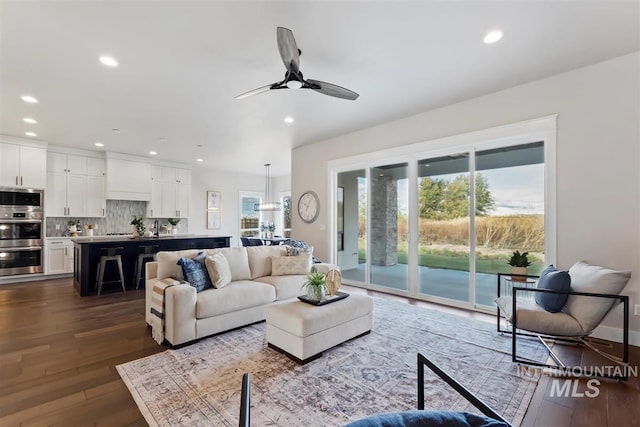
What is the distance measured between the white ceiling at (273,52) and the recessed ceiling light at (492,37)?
0.22 feet

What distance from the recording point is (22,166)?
5898mm

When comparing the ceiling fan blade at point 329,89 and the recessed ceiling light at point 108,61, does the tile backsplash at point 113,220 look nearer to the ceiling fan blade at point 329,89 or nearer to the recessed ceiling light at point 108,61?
the recessed ceiling light at point 108,61

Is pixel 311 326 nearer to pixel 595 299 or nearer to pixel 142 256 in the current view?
pixel 595 299

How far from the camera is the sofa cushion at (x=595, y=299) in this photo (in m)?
2.41

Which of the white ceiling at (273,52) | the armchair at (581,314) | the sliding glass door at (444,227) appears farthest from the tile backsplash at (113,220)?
the armchair at (581,314)

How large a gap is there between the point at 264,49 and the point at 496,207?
3.58 meters

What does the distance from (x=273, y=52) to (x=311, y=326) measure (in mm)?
2665

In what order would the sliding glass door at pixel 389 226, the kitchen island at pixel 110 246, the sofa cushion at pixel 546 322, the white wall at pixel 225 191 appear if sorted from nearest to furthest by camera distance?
the sofa cushion at pixel 546 322 → the kitchen island at pixel 110 246 → the sliding glass door at pixel 389 226 → the white wall at pixel 225 191

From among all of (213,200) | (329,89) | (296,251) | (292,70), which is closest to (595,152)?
(329,89)

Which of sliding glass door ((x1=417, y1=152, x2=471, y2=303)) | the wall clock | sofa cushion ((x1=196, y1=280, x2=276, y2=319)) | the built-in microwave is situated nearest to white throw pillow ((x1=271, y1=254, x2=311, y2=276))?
sofa cushion ((x1=196, y1=280, x2=276, y2=319))

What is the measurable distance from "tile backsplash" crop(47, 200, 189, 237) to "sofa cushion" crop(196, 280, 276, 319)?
18.4ft

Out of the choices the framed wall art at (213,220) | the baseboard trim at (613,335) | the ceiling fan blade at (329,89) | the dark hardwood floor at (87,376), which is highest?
the ceiling fan blade at (329,89)

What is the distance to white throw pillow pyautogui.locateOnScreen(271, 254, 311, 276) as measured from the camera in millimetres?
4266

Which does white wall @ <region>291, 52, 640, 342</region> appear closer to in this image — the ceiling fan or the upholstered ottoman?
the ceiling fan
